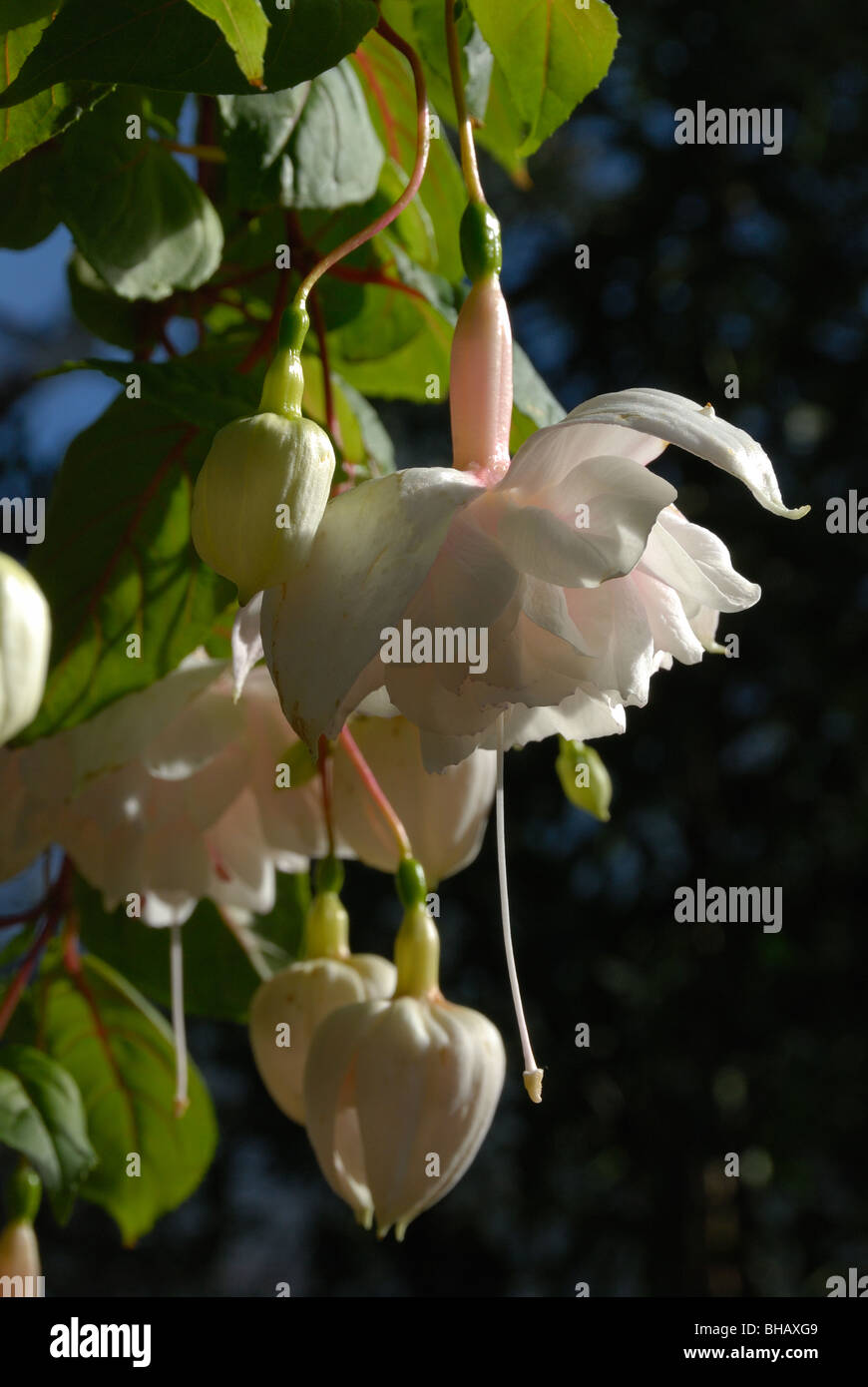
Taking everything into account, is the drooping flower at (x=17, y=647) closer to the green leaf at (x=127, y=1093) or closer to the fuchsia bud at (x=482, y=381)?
the fuchsia bud at (x=482, y=381)

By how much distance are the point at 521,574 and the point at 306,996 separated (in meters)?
0.15

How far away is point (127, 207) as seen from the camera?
0.31m

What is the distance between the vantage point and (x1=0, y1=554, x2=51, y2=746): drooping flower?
153 millimetres

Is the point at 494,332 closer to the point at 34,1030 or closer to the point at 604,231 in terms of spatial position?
the point at 34,1030

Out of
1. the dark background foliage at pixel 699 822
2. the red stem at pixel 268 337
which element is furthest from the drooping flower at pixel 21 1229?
the dark background foliage at pixel 699 822

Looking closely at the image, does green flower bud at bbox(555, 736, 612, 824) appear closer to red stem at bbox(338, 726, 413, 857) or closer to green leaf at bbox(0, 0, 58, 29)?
red stem at bbox(338, 726, 413, 857)

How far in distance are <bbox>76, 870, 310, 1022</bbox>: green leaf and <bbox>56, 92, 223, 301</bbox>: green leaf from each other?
18 cm

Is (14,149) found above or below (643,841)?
above

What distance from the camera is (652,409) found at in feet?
0.64

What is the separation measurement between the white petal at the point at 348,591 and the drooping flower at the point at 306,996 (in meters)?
0.13

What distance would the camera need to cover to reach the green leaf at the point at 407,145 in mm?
351

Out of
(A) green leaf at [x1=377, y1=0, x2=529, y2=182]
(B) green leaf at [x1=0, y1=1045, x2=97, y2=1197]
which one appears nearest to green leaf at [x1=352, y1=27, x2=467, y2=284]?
(A) green leaf at [x1=377, y1=0, x2=529, y2=182]
